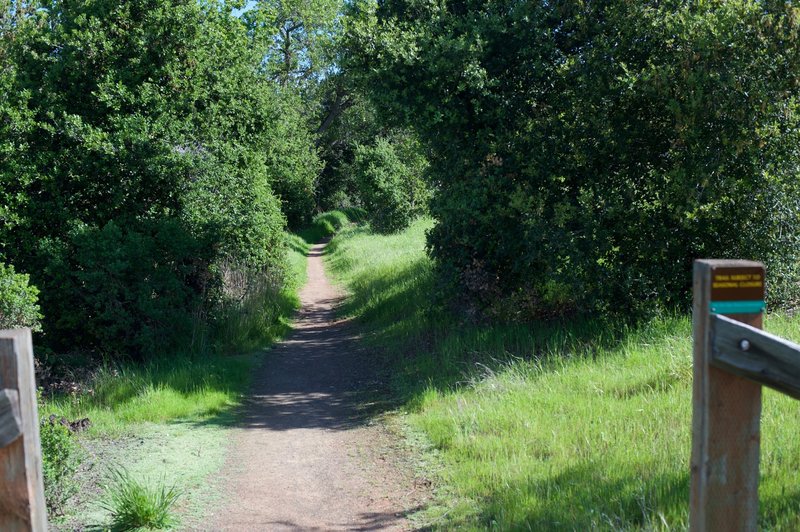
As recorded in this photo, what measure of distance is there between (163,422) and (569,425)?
192 inches

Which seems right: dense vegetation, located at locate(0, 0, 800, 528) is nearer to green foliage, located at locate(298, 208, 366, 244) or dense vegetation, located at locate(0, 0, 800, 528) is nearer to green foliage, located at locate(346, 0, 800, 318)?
green foliage, located at locate(346, 0, 800, 318)

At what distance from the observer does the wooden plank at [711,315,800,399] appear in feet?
8.85

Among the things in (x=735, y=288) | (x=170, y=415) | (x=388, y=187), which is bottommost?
Answer: (x=170, y=415)

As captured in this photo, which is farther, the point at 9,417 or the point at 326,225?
the point at 326,225

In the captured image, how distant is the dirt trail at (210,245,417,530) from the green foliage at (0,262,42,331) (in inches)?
125

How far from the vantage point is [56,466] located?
19.7 feet

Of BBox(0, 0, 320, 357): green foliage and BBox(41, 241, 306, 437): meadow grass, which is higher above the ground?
BBox(0, 0, 320, 357): green foliage

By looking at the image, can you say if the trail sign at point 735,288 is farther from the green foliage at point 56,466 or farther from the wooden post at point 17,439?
the green foliage at point 56,466

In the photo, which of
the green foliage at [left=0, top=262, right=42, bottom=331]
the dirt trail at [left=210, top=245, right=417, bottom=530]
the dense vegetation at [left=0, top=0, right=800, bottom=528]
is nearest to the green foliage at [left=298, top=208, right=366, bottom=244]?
the dense vegetation at [left=0, top=0, right=800, bottom=528]

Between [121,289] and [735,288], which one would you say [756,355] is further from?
[121,289]

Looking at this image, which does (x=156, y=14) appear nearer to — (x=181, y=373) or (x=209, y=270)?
(x=209, y=270)

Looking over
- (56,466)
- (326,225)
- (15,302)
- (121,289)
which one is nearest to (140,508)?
(56,466)

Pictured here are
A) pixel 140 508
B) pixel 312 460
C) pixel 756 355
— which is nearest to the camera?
pixel 756 355

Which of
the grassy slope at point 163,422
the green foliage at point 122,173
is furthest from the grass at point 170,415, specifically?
the green foliage at point 122,173
